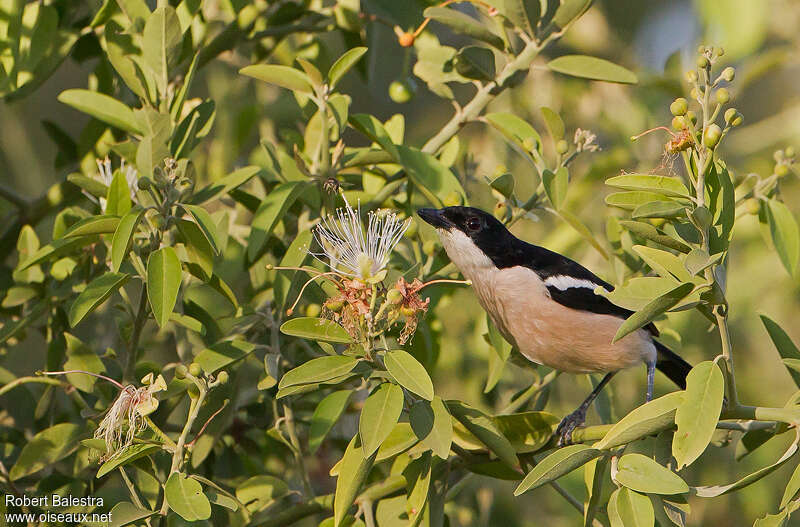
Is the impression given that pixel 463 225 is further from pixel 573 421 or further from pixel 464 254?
pixel 573 421

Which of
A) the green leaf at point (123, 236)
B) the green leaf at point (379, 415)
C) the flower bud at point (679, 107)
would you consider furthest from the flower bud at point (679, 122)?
the green leaf at point (123, 236)

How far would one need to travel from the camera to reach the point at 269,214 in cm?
293

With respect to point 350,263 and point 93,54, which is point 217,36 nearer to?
point 93,54

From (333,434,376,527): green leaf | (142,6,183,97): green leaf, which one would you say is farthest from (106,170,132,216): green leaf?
(333,434,376,527): green leaf

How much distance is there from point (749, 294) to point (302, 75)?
321cm

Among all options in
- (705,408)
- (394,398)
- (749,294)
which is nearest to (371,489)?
(394,398)

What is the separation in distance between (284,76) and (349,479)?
1.45 meters

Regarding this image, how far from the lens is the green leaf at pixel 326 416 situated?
2.82m

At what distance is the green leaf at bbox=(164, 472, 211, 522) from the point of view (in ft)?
7.80

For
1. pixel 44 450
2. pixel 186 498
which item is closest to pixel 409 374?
pixel 186 498

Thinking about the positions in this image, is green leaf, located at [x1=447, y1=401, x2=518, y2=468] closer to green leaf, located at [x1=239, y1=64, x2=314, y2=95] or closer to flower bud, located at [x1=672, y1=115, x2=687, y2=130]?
flower bud, located at [x1=672, y1=115, x2=687, y2=130]

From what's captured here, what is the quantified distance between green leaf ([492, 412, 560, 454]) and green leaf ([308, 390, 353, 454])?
51 cm

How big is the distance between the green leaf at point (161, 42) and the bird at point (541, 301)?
40.7 inches

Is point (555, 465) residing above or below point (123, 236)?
below
